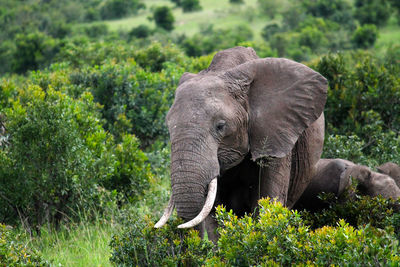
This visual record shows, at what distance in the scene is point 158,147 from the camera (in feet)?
36.6

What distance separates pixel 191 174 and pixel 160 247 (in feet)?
2.12

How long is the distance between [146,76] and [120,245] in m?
7.19

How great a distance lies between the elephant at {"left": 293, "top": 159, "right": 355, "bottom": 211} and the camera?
6.17 meters

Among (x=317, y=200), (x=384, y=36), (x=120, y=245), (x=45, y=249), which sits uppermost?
(x=120, y=245)

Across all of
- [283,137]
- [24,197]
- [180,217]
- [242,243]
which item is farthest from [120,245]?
[24,197]

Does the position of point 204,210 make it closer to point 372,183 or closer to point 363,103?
point 372,183

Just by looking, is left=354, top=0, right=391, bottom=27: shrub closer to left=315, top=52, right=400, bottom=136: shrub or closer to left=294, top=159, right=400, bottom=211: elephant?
left=315, top=52, right=400, bottom=136: shrub

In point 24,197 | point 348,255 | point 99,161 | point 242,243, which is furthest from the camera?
point 99,161

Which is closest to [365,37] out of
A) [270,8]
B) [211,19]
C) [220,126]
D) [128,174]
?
[270,8]

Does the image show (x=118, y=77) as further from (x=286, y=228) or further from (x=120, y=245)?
(x=286, y=228)

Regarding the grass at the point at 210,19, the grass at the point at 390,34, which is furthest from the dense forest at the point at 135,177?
the grass at the point at 210,19

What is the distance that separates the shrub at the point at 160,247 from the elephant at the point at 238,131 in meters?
0.19

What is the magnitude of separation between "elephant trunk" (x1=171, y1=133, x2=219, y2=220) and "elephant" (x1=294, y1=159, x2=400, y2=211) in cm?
196

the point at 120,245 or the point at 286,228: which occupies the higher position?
the point at 286,228
